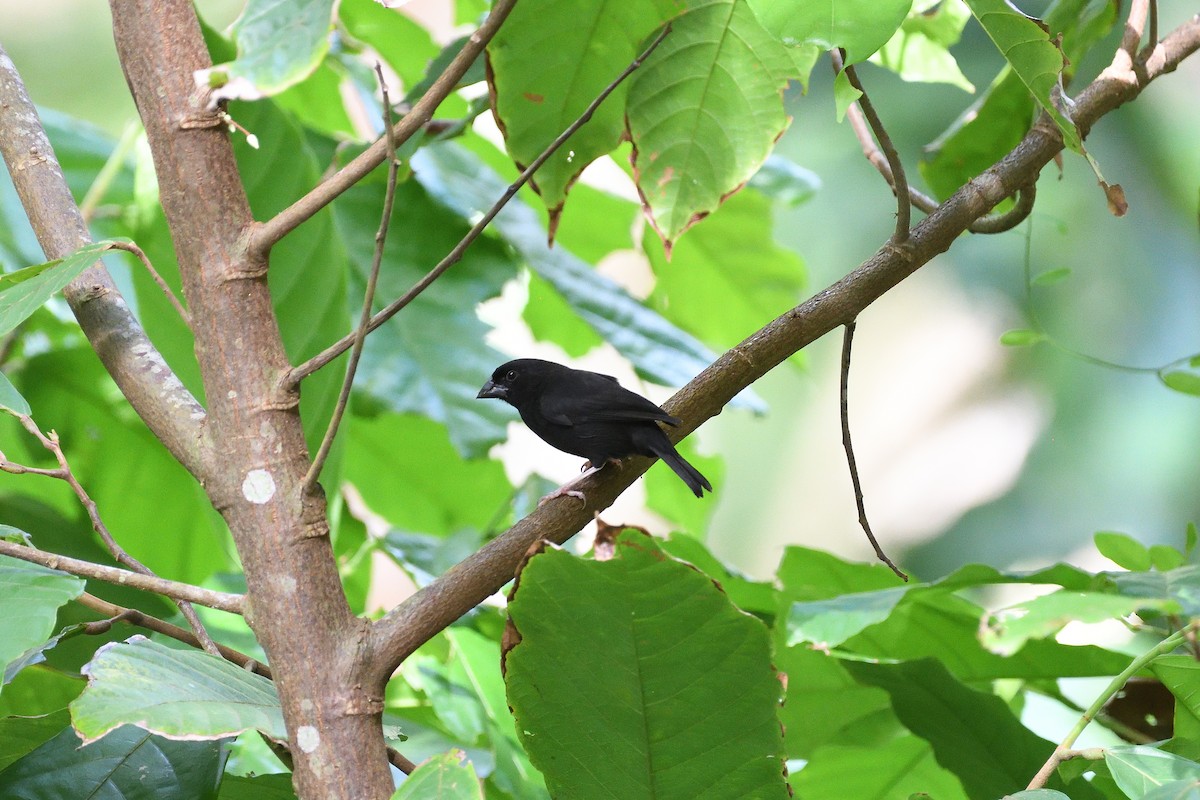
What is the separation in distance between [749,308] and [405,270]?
582mm

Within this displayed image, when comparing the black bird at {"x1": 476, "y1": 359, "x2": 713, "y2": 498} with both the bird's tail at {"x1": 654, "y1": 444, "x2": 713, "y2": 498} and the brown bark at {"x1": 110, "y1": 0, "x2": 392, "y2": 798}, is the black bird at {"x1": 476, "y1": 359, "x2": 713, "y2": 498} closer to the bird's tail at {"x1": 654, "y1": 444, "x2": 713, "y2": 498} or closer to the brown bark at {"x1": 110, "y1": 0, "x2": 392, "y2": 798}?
the bird's tail at {"x1": 654, "y1": 444, "x2": 713, "y2": 498}

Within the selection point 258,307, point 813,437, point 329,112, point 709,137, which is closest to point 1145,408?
point 813,437

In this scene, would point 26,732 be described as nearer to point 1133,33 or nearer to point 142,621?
point 142,621

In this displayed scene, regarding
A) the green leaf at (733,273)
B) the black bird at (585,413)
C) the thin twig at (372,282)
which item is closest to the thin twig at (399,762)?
the thin twig at (372,282)

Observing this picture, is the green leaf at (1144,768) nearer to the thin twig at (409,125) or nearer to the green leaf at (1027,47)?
the green leaf at (1027,47)

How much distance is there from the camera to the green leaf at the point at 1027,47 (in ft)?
2.16

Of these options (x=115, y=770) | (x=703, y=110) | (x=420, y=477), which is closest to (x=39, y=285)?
(x=115, y=770)

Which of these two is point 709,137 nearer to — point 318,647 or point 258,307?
point 258,307

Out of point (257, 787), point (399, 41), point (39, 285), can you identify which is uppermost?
point (399, 41)

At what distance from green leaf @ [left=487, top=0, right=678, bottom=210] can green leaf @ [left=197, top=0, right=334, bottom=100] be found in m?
0.36

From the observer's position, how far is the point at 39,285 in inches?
27.7

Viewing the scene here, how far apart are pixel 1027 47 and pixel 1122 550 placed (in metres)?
0.51

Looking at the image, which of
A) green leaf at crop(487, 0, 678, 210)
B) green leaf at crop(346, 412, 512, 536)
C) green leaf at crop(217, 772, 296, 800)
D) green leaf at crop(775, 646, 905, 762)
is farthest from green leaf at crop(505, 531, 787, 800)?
green leaf at crop(346, 412, 512, 536)

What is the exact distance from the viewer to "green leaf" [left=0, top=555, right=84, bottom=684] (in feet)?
2.11
